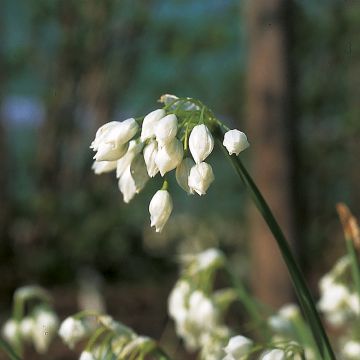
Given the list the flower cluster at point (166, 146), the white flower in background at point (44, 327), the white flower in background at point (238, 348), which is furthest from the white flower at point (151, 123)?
the white flower in background at point (44, 327)

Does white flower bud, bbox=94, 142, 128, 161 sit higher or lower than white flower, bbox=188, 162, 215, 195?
higher

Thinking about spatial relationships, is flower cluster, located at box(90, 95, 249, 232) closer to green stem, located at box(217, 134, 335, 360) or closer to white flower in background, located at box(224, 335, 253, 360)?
green stem, located at box(217, 134, 335, 360)

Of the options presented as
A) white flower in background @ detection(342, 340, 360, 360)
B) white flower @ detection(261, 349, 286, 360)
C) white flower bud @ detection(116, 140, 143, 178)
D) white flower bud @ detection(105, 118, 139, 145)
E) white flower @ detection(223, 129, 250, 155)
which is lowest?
white flower @ detection(261, 349, 286, 360)

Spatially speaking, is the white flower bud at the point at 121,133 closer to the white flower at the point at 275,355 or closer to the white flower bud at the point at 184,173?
the white flower bud at the point at 184,173

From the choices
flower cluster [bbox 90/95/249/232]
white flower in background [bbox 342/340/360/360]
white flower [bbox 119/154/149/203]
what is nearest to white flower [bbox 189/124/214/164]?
flower cluster [bbox 90/95/249/232]

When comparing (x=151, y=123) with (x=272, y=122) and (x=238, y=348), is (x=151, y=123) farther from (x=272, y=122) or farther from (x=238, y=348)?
(x=272, y=122)

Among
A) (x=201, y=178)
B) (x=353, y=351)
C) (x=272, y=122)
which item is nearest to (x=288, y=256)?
(x=201, y=178)
